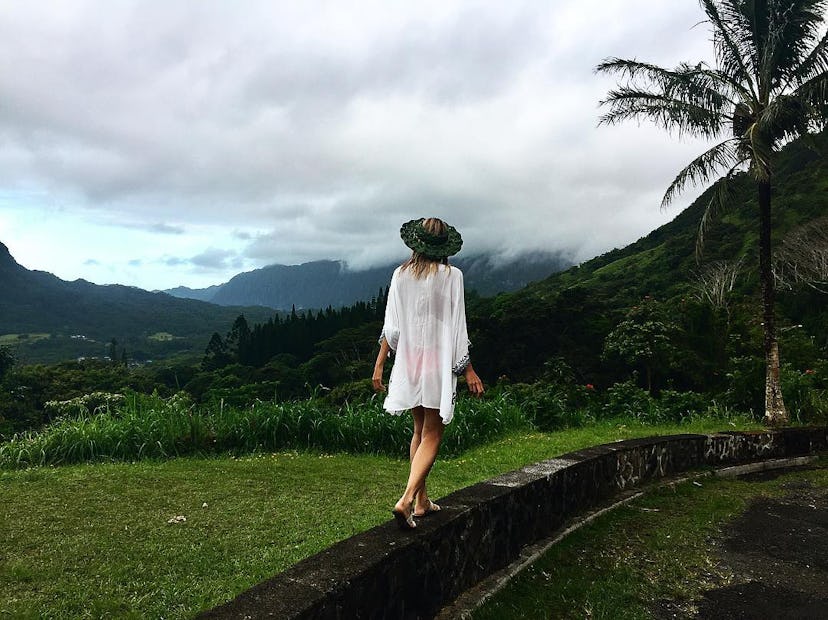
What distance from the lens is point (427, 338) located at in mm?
3312

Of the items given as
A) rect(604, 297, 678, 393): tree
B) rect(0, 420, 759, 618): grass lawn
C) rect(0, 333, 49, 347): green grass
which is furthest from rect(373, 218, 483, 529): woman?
rect(0, 333, 49, 347): green grass

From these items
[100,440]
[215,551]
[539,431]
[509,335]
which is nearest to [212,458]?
[100,440]

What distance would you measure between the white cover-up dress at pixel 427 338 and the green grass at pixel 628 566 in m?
1.13

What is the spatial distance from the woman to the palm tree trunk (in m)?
9.33

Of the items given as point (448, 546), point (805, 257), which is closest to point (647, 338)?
point (805, 257)

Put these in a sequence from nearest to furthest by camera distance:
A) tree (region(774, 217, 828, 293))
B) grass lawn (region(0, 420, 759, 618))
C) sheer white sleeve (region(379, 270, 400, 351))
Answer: grass lawn (region(0, 420, 759, 618)), sheer white sleeve (region(379, 270, 400, 351)), tree (region(774, 217, 828, 293))

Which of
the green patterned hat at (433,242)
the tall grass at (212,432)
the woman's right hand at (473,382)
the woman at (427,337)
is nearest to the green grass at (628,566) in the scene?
the woman at (427,337)

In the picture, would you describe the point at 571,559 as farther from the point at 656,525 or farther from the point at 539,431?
the point at 539,431

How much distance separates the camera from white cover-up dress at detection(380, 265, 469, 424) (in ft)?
10.7

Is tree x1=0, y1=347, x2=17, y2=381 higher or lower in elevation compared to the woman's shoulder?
lower

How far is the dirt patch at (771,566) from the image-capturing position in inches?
130

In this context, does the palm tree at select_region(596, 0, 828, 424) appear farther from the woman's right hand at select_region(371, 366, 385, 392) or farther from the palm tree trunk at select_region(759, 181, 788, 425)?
the woman's right hand at select_region(371, 366, 385, 392)

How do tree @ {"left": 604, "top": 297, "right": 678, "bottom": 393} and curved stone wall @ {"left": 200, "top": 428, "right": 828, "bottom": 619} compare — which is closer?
curved stone wall @ {"left": 200, "top": 428, "right": 828, "bottom": 619}

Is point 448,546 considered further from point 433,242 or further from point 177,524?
A: point 177,524
